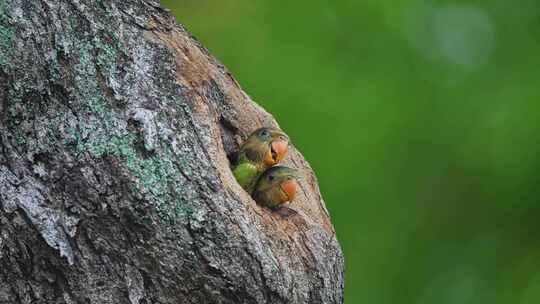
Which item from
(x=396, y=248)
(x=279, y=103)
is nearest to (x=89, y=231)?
(x=279, y=103)

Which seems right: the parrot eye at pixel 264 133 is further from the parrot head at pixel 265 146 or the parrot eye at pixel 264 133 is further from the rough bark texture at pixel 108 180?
the rough bark texture at pixel 108 180

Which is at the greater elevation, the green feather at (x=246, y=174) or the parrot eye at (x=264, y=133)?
the parrot eye at (x=264, y=133)

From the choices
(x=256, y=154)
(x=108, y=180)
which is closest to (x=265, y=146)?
(x=256, y=154)

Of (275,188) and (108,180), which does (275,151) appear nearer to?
(275,188)

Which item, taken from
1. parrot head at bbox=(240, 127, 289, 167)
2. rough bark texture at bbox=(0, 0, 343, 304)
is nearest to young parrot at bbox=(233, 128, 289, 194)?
parrot head at bbox=(240, 127, 289, 167)

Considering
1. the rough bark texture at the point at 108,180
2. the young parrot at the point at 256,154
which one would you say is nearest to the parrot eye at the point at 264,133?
the young parrot at the point at 256,154
